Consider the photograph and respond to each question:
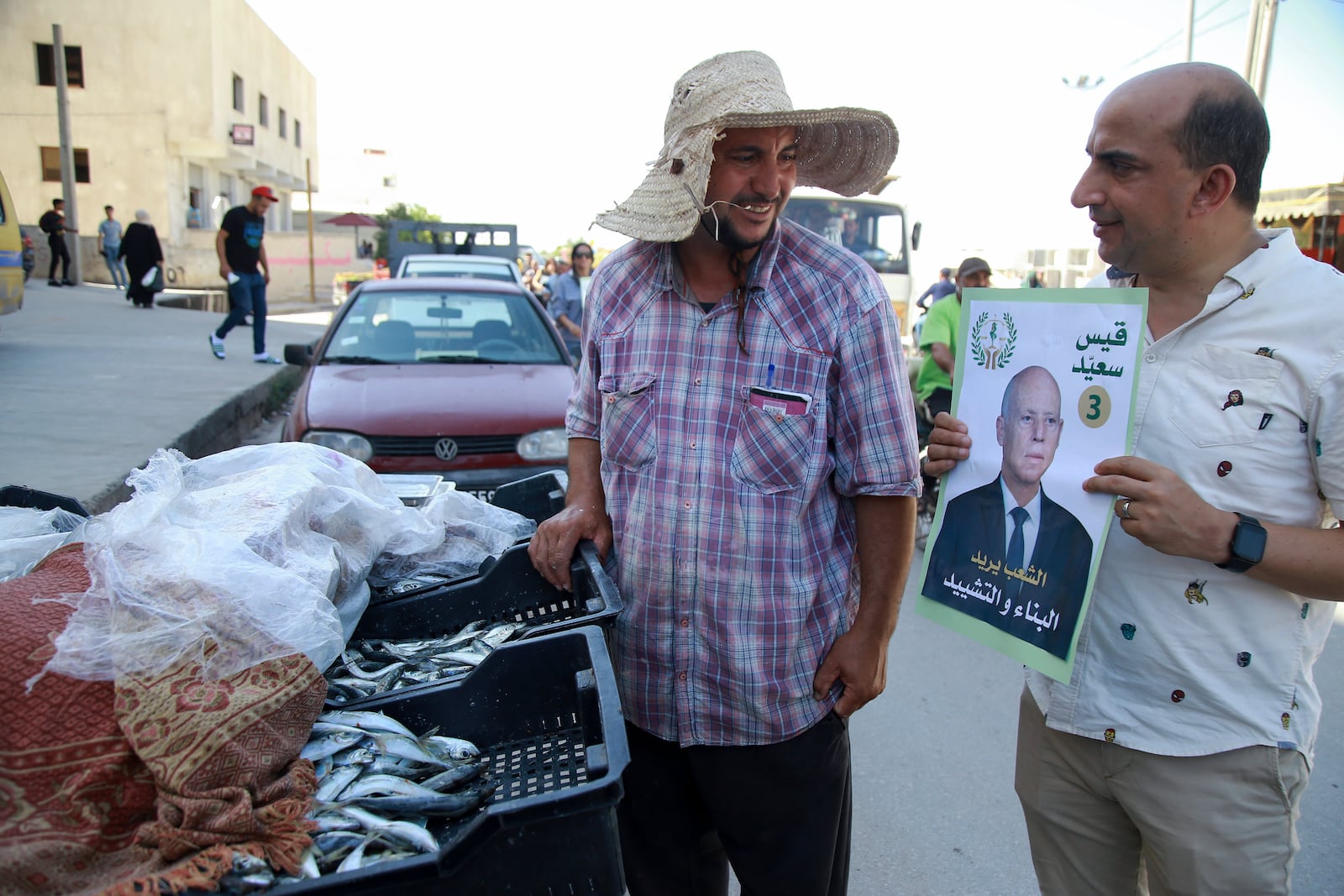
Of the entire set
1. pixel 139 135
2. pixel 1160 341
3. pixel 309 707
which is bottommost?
pixel 309 707

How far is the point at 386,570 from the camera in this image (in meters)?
2.40

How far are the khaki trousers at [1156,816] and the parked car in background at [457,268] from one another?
883 cm

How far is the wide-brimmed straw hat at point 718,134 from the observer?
185 cm

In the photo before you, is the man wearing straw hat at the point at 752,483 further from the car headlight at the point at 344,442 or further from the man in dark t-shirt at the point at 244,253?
the man in dark t-shirt at the point at 244,253

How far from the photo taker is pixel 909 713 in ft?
13.1

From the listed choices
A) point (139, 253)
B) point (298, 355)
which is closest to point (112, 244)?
point (139, 253)

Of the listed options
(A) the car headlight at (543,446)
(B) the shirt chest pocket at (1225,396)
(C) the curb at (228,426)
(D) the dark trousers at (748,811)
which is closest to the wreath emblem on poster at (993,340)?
(B) the shirt chest pocket at (1225,396)

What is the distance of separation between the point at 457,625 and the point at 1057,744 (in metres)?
1.37

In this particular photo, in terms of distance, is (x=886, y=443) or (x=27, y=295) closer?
(x=886, y=443)

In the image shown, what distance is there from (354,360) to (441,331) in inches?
26.3

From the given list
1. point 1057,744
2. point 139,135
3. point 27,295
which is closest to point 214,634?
point 1057,744

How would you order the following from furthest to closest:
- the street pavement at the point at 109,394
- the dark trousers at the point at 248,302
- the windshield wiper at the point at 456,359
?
the dark trousers at the point at 248,302 < the windshield wiper at the point at 456,359 < the street pavement at the point at 109,394

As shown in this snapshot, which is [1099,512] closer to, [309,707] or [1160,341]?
[1160,341]

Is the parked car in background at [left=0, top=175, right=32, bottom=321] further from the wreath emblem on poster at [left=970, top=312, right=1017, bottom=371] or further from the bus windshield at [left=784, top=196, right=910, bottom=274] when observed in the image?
the wreath emblem on poster at [left=970, top=312, right=1017, bottom=371]
